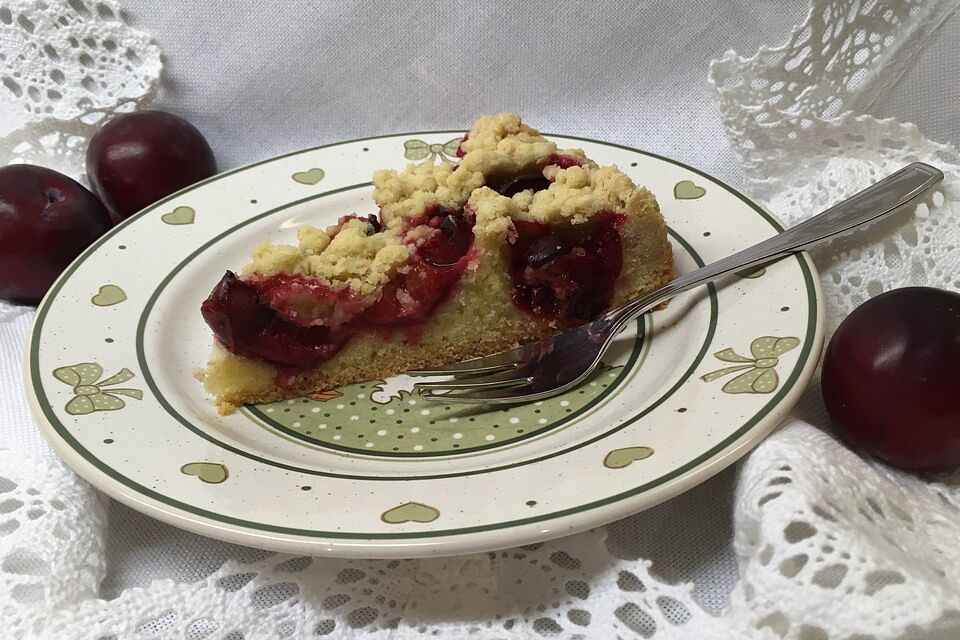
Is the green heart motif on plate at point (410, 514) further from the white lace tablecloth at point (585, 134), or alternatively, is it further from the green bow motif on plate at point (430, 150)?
the green bow motif on plate at point (430, 150)

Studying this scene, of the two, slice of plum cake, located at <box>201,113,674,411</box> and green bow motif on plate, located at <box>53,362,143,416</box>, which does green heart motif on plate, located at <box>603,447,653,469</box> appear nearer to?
slice of plum cake, located at <box>201,113,674,411</box>

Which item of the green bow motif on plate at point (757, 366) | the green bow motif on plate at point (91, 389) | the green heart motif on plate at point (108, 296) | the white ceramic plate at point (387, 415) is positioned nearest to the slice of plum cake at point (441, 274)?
the white ceramic plate at point (387, 415)

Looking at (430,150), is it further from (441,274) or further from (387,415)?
(387,415)

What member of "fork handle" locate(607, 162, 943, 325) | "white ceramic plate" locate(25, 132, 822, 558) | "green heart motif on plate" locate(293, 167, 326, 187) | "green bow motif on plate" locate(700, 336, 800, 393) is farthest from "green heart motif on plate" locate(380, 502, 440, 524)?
"green heart motif on plate" locate(293, 167, 326, 187)

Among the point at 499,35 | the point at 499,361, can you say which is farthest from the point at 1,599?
the point at 499,35

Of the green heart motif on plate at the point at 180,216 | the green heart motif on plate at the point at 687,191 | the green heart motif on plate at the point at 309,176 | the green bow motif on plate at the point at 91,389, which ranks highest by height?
the green heart motif on plate at the point at 687,191

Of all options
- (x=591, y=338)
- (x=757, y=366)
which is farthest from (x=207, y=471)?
(x=757, y=366)

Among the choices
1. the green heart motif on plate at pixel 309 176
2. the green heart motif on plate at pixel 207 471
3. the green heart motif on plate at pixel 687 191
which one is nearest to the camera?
the green heart motif on plate at pixel 207 471
